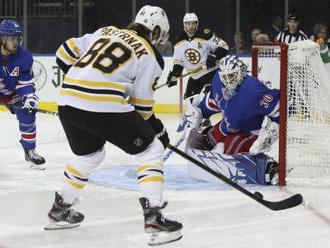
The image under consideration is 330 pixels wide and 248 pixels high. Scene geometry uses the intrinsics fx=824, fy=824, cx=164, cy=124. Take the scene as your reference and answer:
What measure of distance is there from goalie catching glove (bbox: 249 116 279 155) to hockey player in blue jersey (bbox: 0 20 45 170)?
1344 millimetres

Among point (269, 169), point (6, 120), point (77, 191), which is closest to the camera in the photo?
point (77, 191)

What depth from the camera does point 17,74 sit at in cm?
510

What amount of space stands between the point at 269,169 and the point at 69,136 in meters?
1.58

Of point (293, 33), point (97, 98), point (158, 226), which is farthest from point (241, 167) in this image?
point (293, 33)

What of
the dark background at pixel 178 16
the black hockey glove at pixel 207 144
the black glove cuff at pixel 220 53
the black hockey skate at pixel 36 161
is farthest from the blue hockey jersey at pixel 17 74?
the dark background at pixel 178 16

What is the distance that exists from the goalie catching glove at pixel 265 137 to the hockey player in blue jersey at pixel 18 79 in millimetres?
1344

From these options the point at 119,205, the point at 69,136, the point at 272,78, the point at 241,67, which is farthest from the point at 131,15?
the point at 69,136

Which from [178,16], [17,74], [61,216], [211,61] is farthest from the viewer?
[178,16]

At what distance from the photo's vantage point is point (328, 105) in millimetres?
4996

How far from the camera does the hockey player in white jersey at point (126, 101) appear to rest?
3.12 metres

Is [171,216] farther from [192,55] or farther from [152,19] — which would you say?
[192,55]

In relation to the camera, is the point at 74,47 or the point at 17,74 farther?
the point at 17,74

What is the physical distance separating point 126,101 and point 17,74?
211 cm

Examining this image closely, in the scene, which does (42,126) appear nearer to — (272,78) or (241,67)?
(272,78)
